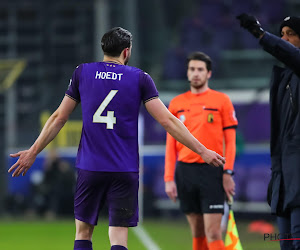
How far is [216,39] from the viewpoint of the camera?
21031mm

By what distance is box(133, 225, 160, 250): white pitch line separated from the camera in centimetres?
1143

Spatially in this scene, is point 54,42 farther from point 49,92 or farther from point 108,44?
point 108,44

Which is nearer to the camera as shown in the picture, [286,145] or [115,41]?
[286,145]

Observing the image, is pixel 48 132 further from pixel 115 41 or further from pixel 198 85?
pixel 198 85

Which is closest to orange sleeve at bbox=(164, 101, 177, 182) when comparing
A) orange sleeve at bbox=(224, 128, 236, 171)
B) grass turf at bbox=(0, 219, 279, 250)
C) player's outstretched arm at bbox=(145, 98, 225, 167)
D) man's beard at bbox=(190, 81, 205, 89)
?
man's beard at bbox=(190, 81, 205, 89)

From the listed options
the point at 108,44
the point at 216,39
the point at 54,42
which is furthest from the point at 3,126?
the point at 108,44

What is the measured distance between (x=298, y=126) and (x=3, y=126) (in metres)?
16.3

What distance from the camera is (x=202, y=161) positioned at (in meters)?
7.35

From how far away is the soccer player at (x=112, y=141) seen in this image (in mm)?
5387

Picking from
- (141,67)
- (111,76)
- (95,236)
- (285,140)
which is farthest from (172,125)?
(141,67)

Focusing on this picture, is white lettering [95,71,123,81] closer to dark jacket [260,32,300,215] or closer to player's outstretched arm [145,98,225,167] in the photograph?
player's outstretched arm [145,98,225,167]

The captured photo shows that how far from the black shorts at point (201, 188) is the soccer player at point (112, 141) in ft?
6.50

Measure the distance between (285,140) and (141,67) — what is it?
14880 millimetres

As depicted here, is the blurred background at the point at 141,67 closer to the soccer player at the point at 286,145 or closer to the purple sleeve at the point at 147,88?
the soccer player at the point at 286,145
